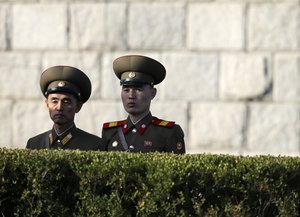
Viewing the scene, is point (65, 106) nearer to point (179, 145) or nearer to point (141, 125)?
point (141, 125)

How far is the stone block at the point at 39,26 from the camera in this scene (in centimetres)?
914

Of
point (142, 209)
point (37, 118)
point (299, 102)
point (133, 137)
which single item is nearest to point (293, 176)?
point (142, 209)

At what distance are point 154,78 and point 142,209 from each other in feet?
7.18

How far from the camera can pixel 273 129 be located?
8.77 metres

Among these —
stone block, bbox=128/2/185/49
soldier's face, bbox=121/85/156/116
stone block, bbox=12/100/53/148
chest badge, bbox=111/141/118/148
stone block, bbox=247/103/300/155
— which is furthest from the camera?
stone block, bbox=12/100/53/148

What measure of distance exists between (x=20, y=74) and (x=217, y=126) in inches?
73.1

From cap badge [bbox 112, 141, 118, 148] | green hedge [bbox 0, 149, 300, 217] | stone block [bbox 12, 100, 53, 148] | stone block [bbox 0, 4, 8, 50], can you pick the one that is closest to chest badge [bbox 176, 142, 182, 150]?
cap badge [bbox 112, 141, 118, 148]

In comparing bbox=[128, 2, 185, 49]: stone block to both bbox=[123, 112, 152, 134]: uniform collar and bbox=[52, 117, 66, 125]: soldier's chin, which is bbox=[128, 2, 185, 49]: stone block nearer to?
bbox=[123, 112, 152, 134]: uniform collar

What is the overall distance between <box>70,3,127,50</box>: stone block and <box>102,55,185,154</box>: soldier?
174cm

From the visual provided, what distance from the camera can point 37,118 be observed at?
29.9 ft

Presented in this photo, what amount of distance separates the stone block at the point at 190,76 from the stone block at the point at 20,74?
117 cm

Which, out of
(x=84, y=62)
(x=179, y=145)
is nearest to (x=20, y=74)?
(x=84, y=62)

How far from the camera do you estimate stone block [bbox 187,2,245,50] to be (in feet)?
29.2

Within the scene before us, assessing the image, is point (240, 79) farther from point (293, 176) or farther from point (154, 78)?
point (293, 176)
